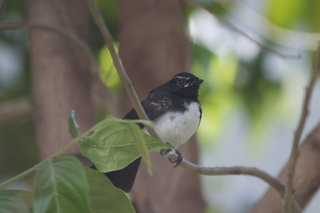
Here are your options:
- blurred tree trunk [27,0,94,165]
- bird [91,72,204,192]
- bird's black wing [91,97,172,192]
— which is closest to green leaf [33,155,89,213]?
bird's black wing [91,97,172,192]

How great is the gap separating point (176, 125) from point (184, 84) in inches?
6.6

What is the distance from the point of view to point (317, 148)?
1905mm

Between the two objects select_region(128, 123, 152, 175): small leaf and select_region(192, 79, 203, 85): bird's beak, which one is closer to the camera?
select_region(128, 123, 152, 175): small leaf

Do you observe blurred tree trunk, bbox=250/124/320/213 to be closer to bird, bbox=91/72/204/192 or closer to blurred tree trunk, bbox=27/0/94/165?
bird, bbox=91/72/204/192

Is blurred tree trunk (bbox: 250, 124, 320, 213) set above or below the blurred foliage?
below

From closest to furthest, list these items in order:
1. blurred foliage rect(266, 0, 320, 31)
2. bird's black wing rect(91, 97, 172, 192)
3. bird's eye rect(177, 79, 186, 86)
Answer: bird's black wing rect(91, 97, 172, 192) < bird's eye rect(177, 79, 186, 86) < blurred foliage rect(266, 0, 320, 31)

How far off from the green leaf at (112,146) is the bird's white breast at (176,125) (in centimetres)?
91

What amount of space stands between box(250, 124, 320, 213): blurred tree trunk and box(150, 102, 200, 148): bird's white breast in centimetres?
34

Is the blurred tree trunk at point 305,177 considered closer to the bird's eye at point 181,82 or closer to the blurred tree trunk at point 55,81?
the bird's eye at point 181,82

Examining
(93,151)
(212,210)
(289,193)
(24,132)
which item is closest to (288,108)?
(212,210)

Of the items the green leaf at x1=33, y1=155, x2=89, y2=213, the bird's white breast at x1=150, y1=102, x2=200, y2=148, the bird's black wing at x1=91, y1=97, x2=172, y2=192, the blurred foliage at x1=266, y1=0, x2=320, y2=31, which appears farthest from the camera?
the blurred foliage at x1=266, y1=0, x2=320, y2=31

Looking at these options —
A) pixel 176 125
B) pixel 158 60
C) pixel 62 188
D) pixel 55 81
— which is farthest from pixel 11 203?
pixel 158 60

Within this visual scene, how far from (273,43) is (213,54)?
0.92 ft

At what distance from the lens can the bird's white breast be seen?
6.03 ft
